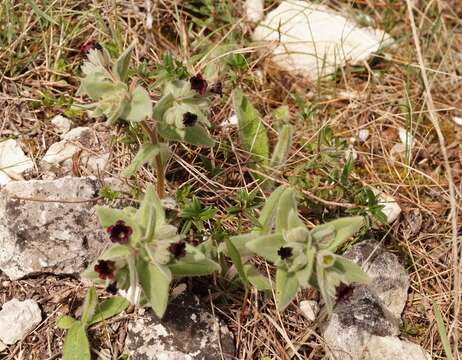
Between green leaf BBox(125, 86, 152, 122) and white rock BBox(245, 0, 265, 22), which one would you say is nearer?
green leaf BBox(125, 86, 152, 122)

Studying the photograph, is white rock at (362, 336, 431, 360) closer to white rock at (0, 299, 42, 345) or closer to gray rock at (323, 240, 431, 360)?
gray rock at (323, 240, 431, 360)

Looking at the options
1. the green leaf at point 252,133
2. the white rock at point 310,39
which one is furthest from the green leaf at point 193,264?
the white rock at point 310,39

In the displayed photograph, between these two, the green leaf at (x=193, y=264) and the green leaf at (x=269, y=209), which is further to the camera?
the green leaf at (x=269, y=209)

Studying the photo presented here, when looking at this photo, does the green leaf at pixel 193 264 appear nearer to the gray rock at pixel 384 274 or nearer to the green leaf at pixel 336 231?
the green leaf at pixel 336 231

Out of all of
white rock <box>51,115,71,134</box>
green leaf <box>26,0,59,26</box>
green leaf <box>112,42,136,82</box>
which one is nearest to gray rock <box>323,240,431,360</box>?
green leaf <box>112,42,136,82</box>

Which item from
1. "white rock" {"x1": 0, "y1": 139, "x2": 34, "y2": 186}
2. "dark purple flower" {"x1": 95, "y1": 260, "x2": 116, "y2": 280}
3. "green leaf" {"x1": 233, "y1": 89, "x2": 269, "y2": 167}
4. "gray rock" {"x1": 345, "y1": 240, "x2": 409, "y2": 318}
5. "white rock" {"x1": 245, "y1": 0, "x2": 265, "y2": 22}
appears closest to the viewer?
"dark purple flower" {"x1": 95, "y1": 260, "x2": 116, "y2": 280}

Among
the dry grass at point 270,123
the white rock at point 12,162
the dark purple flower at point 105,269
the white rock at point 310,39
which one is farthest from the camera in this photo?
the white rock at point 310,39

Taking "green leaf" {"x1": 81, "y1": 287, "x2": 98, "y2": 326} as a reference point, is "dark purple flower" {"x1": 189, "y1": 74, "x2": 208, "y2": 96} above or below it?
above
